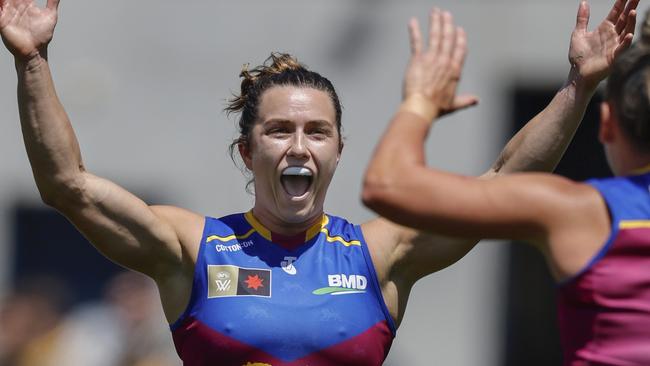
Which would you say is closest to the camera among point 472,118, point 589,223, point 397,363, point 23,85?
point 589,223

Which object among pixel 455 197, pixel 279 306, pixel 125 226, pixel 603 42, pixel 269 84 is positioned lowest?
pixel 279 306

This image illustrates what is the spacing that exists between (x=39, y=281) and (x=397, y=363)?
2695mm

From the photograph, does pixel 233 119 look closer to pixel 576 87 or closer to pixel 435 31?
pixel 576 87

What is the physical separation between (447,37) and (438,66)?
9 centimetres

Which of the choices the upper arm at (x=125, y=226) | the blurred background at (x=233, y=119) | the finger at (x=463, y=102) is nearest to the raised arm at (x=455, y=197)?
the finger at (x=463, y=102)

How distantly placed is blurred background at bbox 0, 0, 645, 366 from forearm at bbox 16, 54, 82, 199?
5787 millimetres

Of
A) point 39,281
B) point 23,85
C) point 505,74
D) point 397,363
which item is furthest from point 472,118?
point 23,85

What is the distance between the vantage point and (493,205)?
328cm

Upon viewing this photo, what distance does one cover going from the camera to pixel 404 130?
3.42 meters

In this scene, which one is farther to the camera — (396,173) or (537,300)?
(537,300)

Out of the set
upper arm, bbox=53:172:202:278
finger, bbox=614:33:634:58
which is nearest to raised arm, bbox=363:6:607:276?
finger, bbox=614:33:634:58

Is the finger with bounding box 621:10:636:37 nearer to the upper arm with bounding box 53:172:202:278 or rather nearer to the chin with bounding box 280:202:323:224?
the chin with bounding box 280:202:323:224

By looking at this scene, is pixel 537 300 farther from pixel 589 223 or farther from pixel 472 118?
pixel 589 223

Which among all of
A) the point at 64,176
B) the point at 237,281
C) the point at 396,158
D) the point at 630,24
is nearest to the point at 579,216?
the point at 396,158
